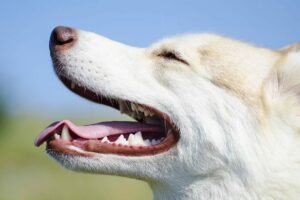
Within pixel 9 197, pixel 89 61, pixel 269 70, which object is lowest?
pixel 9 197

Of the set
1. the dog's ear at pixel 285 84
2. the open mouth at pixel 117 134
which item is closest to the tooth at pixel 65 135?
the open mouth at pixel 117 134

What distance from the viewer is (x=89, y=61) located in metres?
5.22

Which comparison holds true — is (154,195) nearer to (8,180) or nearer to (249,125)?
(249,125)

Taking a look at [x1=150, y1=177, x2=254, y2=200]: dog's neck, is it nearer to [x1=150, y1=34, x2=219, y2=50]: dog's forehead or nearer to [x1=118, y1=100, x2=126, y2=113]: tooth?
[x1=118, y1=100, x2=126, y2=113]: tooth

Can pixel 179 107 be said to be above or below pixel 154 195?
above

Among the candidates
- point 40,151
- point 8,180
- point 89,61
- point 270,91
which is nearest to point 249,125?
point 270,91

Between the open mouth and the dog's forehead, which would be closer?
the open mouth

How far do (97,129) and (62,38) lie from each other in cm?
71

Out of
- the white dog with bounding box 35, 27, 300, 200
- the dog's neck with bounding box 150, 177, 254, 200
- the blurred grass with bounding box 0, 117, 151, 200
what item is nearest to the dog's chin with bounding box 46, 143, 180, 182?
the white dog with bounding box 35, 27, 300, 200

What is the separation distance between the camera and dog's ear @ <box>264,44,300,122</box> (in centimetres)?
516

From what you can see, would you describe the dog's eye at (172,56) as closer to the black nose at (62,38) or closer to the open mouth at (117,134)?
the open mouth at (117,134)

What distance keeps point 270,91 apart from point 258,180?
67 centimetres

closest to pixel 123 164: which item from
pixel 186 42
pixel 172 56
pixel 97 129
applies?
pixel 97 129

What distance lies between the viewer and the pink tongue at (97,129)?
5.28 metres
